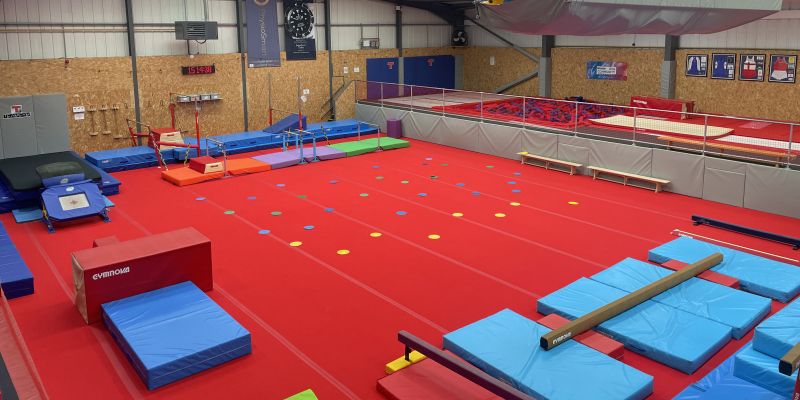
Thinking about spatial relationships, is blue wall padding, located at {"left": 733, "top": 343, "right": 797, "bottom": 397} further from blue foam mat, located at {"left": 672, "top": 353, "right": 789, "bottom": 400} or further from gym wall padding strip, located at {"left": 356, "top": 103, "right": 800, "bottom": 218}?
gym wall padding strip, located at {"left": 356, "top": 103, "right": 800, "bottom": 218}

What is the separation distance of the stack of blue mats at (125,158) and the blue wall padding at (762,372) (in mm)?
14415

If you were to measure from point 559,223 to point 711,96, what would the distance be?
35.5 ft

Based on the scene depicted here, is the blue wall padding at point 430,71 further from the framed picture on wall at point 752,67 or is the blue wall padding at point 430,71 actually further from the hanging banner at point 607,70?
the framed picture on wall at point 752,67

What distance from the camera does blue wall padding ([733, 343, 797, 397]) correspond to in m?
6.28

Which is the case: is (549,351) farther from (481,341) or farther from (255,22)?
(255,22)

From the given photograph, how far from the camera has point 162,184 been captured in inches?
593

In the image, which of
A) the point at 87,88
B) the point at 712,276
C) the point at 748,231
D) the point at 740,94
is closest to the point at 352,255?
the point at 712,276

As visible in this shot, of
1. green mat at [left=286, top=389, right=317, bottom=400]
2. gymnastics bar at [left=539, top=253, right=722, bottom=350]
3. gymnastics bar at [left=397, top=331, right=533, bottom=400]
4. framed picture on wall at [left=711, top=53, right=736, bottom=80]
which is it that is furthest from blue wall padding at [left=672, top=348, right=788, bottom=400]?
framed picture on wall at [left=711, top=53, right=736, bottom=80]

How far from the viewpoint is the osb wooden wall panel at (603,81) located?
21.4m

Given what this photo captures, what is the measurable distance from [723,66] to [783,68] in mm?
1689

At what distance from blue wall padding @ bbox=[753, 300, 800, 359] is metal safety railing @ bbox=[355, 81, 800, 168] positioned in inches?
246

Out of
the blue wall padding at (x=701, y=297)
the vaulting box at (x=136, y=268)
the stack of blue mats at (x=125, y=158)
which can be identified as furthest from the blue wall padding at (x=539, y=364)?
the stack of blue mats at (x=125, y=158)

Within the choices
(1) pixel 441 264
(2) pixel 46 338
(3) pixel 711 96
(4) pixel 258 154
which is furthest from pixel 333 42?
(2) pixel 46 338

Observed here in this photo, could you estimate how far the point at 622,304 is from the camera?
7.93 m
